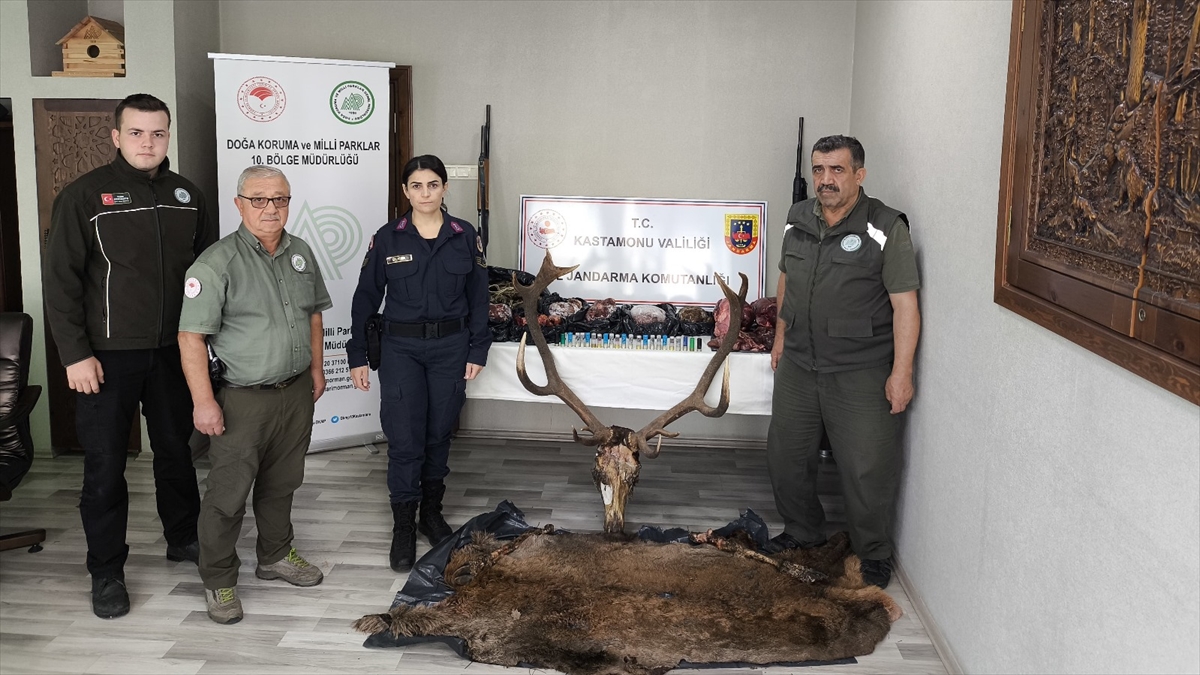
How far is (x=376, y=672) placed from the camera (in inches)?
113

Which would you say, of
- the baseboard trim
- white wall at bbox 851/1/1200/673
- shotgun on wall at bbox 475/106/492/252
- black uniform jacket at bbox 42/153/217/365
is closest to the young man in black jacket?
black uniform jacket at bbox 42/153/217/365

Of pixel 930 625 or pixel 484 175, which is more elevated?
pixel 484 175

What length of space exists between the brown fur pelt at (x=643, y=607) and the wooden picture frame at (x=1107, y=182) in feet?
4.29

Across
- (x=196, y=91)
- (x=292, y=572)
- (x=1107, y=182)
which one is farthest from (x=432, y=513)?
(x=1107, y=182)

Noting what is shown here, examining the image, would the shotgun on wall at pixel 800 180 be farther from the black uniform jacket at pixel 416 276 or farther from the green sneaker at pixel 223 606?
the green sneaker at pixel 223 606

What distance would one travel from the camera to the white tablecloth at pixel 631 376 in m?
4.02

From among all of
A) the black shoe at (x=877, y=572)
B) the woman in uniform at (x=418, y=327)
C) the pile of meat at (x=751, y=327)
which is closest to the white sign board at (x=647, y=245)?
the pile of meat at (x=751, y=327)

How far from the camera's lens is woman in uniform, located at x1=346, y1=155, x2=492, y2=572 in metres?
3.64

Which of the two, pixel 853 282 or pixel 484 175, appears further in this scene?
pixel 484 175

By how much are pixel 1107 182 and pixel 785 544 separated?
227 centimetres

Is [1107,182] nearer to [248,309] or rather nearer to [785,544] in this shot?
[785,544]

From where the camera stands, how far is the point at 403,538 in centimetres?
367

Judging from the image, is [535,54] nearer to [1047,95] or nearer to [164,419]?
[164,419]

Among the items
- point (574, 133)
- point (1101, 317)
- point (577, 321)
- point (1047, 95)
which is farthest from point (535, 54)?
point (1101, 317)
